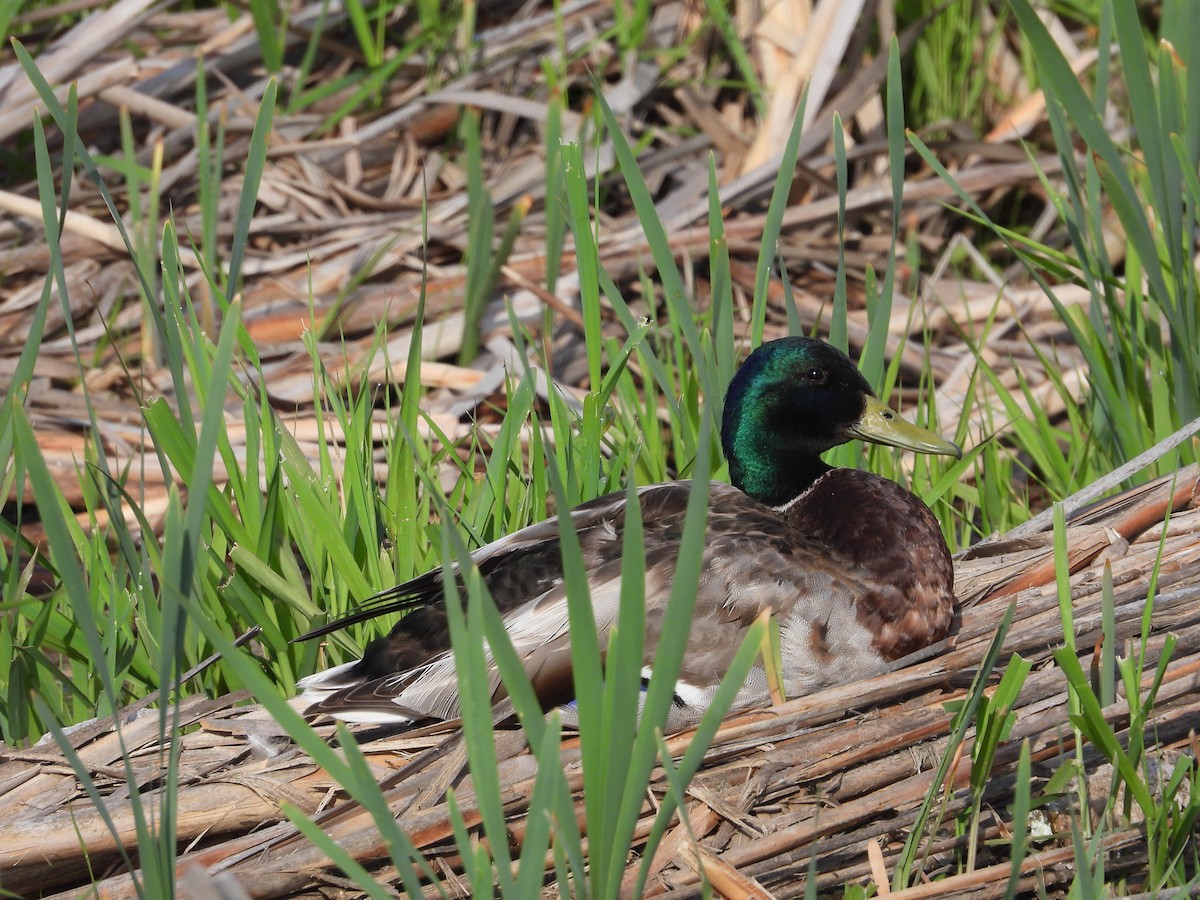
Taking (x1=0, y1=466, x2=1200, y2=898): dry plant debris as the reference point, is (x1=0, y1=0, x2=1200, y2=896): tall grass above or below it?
above

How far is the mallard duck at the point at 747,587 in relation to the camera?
263 centimetres

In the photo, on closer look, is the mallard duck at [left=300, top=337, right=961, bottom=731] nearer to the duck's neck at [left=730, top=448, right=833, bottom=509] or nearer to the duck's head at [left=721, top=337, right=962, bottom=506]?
the duck's head at [left=721, top=337, right=962, bottom=506]

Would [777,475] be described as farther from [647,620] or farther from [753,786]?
[753,786]

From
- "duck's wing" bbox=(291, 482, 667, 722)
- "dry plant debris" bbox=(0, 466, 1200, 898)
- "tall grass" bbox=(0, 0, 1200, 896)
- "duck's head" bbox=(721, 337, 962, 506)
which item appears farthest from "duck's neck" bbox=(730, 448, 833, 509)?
"dry plant debris" bbox=(0, 466, 1200, 898)

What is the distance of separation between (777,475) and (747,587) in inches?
23.6

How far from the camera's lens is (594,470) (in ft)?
10.2

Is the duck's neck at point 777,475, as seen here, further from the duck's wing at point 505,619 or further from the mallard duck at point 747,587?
the duck's wing at point 505,619

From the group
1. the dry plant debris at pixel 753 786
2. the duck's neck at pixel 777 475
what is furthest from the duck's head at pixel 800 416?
the dry plant debris at pixel 753 786

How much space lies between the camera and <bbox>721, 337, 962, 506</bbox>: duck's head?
3076 mm

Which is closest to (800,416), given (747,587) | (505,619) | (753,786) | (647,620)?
(747,587)

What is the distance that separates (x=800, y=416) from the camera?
313 cm

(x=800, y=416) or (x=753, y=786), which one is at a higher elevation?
(x=800, y=416)

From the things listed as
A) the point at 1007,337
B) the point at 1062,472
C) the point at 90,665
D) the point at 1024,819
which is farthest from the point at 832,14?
the point at 1024,819

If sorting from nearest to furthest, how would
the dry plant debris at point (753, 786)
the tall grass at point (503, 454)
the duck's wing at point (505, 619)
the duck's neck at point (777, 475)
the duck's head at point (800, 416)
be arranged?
the dry plant debris at point (753, 786) < the tall grass at point (503, 454) < the duck's wing at point (505, 619) < the duck's head at point (800, 416) < the duck's neck at point (777, 475)
